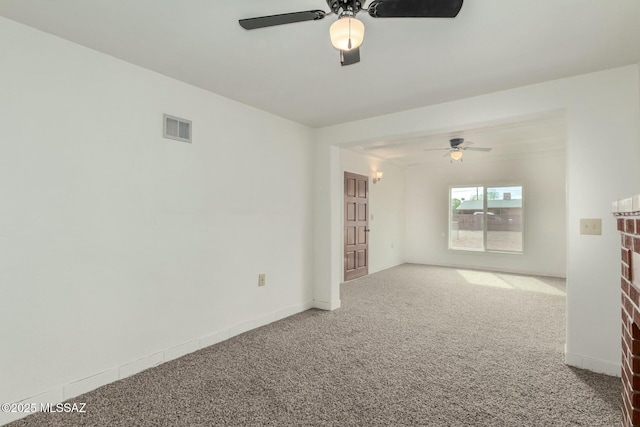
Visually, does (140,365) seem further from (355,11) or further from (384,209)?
(384,209)

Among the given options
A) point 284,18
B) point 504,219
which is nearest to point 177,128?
point 284,18

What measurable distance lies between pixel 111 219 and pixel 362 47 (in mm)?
2233

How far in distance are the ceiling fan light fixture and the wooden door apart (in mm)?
4301

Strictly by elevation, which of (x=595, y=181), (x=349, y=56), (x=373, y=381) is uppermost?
(x=349, y=56)

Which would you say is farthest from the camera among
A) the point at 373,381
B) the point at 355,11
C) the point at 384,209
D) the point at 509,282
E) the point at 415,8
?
the point at 384,209

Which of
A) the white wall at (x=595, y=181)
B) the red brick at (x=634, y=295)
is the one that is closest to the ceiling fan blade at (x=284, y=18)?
the red brick at (x=634, y=295)

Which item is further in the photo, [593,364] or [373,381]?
[593,364]

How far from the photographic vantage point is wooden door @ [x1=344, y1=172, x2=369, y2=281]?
580cm

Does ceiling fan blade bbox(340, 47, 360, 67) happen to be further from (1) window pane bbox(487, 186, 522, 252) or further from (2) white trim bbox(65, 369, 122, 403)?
(1) window pane bbox(487, 186, 522, 252)

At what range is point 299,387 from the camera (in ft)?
7.47

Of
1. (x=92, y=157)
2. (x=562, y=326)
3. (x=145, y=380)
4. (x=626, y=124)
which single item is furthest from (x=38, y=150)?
(x=562, y=326)

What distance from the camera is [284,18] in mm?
1508

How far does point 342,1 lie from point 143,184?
2.02m

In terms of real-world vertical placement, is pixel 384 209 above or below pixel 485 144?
below
